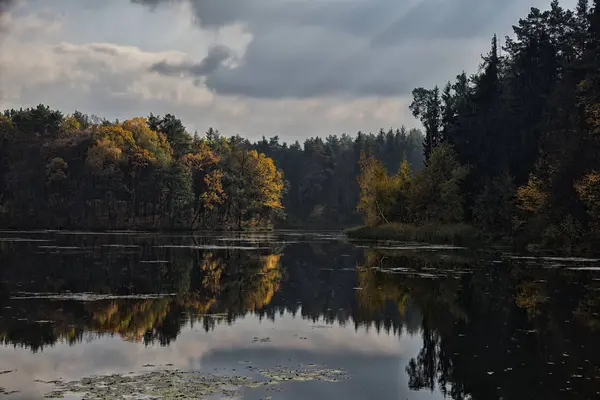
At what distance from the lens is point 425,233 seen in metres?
77.6

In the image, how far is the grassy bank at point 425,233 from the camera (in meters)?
73.8

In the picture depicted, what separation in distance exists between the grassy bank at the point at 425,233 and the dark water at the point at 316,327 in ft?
106

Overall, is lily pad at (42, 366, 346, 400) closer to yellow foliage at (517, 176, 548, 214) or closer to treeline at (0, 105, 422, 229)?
yellow foliage at (517, 176, 548, 214)

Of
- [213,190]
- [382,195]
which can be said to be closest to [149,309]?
[382,195]

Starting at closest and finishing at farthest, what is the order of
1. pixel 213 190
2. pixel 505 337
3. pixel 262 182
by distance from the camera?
pixel 505 337, pixel 213 190, pixel 262 182

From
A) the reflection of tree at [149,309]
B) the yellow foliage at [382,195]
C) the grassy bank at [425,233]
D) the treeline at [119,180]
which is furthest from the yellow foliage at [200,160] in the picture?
the reflection of tree at [149,309]

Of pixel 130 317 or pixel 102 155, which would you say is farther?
pixel 102 155

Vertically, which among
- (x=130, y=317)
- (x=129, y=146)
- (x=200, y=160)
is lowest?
(x=130, y=317)

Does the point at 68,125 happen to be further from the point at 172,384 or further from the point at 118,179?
the point at 172,384

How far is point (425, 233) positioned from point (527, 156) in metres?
14.5

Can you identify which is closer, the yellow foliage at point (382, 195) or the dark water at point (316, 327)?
the dark water at point (316, 327)

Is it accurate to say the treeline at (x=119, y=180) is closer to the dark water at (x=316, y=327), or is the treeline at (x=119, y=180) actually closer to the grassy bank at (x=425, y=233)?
the grassy bank at (x=425, y=233)

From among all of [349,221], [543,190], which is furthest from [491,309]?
[349,221]

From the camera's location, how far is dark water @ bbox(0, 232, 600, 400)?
15.3 meters
